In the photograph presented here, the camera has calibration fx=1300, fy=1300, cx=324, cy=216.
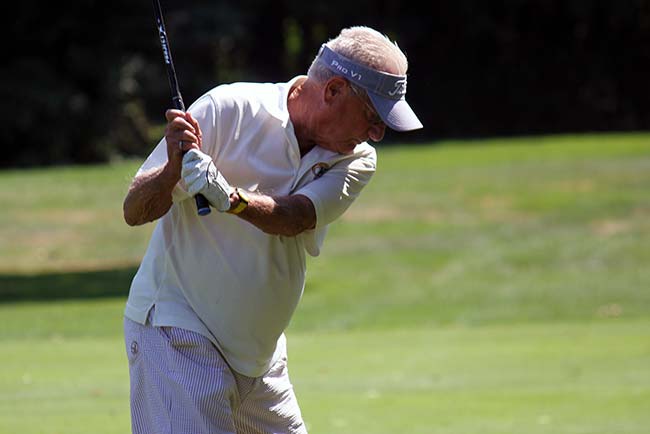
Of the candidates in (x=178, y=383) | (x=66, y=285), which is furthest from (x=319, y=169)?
(x=66, y=285)

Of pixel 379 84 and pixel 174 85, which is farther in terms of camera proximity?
pixel 174 85

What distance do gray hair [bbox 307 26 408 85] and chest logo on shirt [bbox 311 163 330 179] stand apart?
29 centimetres

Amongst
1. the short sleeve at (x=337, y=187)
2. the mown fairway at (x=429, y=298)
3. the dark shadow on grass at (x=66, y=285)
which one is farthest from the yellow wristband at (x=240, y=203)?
the dark shadow on grass at (x=66, y=285)

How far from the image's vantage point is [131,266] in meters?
17.8

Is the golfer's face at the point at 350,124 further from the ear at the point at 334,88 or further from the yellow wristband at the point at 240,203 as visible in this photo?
the yellow wristband at the point at 240,203

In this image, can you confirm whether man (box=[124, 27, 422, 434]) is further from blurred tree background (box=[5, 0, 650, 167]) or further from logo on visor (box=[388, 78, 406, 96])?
blurred tree background (box=[5, 0, 650, 167])

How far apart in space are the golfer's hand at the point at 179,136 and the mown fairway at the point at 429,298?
3400 mm

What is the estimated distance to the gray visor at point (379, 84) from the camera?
415 cm

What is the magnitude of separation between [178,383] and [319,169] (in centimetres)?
85

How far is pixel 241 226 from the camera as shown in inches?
167

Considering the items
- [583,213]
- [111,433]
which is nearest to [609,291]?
[583,213]

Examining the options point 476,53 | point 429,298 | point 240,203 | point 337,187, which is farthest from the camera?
point 476,53

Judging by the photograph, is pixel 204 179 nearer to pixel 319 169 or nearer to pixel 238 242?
pixel 238 242

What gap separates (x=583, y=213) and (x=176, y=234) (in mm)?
15867
